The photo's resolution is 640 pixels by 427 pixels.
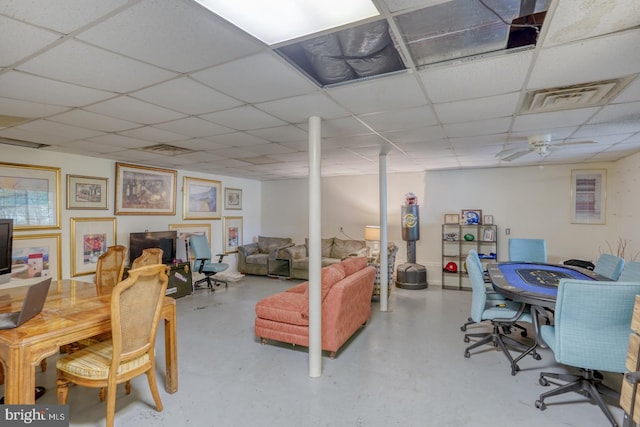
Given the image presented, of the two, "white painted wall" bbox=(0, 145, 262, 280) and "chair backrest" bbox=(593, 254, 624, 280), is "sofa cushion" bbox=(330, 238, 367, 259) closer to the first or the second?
"white painted wall" bbox=(0, 145, 262, 280)

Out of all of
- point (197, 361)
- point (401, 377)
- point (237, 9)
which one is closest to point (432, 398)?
point (401, 377)

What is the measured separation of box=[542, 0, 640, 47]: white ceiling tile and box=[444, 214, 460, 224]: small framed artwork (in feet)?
16.6

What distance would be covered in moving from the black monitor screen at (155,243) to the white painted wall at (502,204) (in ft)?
10.7

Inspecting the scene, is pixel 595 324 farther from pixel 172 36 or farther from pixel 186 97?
pixel 186 97

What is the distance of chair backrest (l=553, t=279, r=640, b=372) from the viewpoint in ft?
6.81

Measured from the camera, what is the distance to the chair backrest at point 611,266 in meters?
3.38

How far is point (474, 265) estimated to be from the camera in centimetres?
320

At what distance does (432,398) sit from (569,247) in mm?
4864

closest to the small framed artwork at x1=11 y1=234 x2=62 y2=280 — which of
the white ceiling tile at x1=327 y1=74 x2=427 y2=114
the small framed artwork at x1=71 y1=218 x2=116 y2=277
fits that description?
the small framed artwork at x1=71 y1=218 x2=116 y2=277

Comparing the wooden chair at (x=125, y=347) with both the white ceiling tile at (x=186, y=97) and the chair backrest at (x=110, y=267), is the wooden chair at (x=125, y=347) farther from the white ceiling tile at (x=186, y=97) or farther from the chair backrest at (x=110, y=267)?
the chair backrest at (x=110, y=267)

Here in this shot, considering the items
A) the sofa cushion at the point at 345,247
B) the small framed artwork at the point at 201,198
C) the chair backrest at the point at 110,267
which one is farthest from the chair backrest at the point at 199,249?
the sofa cushion at the point at 345,247

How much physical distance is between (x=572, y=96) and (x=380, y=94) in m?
1.50

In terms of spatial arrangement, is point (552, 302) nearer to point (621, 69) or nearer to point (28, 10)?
point (621, 69)

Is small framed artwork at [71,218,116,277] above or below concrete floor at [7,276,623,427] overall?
above
